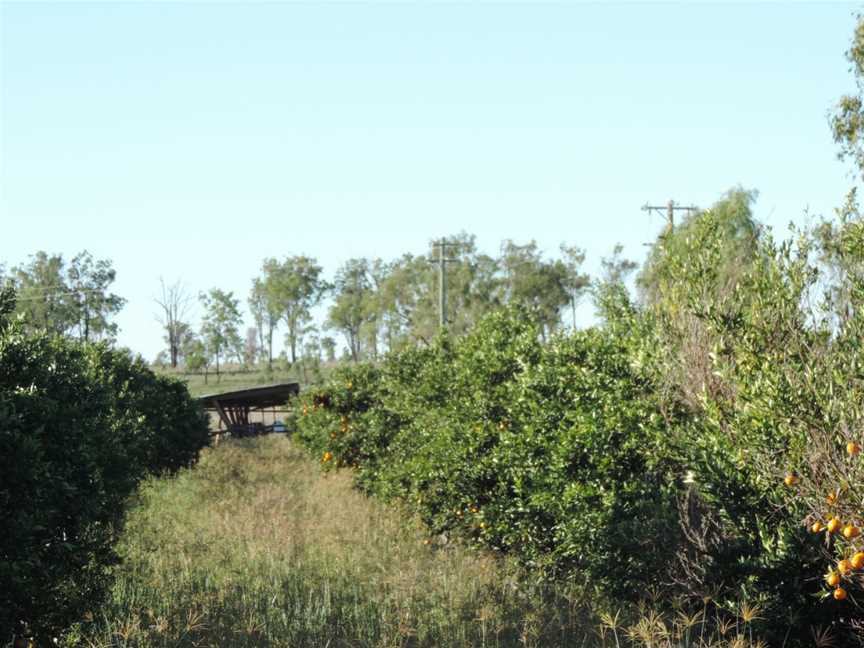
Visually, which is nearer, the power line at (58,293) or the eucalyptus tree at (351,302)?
the power line at (58,293)

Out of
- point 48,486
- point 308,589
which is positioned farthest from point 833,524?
point 308,589

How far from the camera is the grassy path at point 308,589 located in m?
8.20

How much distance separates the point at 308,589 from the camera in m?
9.84

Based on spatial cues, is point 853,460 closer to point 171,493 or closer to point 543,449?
point 543,449

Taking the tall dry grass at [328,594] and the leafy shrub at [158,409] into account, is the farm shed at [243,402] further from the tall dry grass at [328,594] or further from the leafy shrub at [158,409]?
the tall dry grass at [328,594]

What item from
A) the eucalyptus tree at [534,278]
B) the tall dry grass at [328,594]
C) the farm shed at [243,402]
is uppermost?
the eucalyptus tree at [534,278]

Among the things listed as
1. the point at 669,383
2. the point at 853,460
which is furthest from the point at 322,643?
the point at 853,460

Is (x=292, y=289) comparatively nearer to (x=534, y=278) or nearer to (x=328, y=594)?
(x=534, y=278)

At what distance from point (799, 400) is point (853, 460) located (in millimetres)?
562

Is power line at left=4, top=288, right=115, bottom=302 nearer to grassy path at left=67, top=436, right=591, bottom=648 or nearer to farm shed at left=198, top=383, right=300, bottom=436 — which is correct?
farm shed at left=198, top=383, right=300, bottom=436

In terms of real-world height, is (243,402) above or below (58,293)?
below

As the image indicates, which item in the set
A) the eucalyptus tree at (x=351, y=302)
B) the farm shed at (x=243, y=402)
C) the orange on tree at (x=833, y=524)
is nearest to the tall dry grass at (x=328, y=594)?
the orange on tree at (x=833, y=524)

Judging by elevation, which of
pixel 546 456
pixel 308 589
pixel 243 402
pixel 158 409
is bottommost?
pixel 308 589

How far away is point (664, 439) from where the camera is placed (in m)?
8.95
